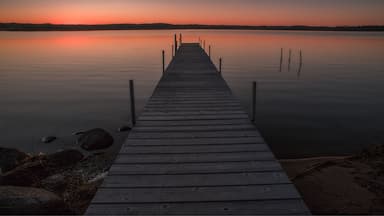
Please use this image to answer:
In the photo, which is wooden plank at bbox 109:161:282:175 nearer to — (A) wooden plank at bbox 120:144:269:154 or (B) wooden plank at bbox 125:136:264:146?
(A) wooden plank at bbox 120:144:269:154

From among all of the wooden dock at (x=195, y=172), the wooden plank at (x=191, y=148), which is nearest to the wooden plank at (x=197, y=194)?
the wooden dock at (x=195, y=172)

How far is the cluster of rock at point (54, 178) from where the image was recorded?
15.9 feet

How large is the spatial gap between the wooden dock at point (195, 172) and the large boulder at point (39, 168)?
137 inches

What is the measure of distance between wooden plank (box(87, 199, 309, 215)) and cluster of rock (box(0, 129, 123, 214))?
1.86 metres

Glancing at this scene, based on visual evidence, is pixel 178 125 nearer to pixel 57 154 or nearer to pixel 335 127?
pixel 57 154

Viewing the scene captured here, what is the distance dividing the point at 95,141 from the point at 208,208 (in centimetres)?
805

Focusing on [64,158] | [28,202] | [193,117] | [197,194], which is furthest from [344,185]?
[64,158]

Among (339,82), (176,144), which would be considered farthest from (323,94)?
(176,144)

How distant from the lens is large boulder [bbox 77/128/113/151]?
1071cm

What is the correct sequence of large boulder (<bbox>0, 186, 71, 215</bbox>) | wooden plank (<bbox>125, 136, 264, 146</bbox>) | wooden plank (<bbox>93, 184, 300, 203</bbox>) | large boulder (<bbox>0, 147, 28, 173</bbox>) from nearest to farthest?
wooden plank (<bbox>93, 184, 300, 203</bbox>)
large boulder (<bbox>0, 186, 71, 215</bbox>)
wooden plank (<bbox>125, 136, 264, 146</bbox>)
large boulder (<bbox>0, 147, 28, 173</bbox>)

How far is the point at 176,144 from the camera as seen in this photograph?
18.8 feet

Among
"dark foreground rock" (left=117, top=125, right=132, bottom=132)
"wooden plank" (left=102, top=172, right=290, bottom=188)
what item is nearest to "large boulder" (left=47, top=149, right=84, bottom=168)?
"dark foreground rock" (left=117, top=125, right=132, bottom=132)

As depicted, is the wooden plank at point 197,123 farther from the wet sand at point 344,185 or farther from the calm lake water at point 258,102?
the calm lake water at point 258,102

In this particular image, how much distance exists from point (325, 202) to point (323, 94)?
631 inches
